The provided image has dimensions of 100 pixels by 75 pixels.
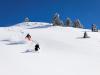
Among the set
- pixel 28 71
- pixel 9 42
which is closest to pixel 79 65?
pixel 28 71

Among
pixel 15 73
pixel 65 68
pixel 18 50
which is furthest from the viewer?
pixel 18 50

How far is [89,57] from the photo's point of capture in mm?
31703

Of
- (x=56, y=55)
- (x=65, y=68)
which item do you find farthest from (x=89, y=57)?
(x=65, y=68)

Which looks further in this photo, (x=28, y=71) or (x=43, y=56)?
(x=43, y=56)

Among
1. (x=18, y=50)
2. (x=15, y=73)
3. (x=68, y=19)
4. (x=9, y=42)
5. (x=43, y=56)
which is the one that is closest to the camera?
(x=15, y=73)

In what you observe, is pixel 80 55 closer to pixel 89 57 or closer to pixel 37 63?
pixel 89 57

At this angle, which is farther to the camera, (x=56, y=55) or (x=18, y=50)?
(x=18, y=50)

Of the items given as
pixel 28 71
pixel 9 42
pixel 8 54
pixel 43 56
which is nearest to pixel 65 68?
pixel 28 71

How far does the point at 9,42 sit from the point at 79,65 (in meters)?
17.5

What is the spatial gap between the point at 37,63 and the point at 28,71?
11.8ft

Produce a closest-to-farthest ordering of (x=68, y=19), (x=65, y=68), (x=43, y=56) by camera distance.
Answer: (x=65, y=68) → (x=43, y=56) → (x=68, y=19)

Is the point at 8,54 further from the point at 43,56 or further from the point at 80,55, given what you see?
the point at 80,55

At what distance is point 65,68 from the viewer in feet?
84.4

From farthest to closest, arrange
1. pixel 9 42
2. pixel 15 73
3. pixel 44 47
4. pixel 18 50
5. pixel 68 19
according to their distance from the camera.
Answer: pixel 68 19 → pixel 9 42 → pixel 44 47 → pixel 18 50 → pixel 15 73
